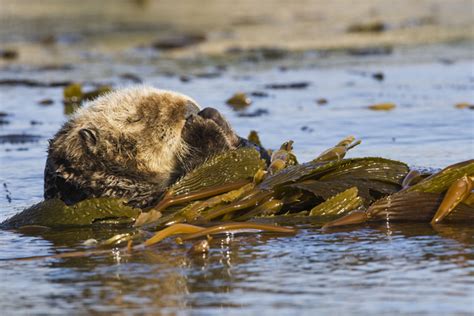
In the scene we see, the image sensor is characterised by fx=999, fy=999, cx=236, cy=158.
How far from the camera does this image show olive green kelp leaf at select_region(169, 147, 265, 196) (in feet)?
14.9

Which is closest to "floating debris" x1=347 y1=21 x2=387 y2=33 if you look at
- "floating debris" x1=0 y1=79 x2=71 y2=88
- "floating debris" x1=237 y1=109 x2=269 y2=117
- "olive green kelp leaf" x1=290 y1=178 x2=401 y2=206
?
"floating debris" x1=0 y1=79 x2=71 y2=88

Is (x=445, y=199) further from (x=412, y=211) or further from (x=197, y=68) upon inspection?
(x=197, y=68)

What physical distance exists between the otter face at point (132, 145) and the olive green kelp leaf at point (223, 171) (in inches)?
4.9

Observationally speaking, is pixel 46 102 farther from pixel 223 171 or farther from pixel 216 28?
pixel 216 28

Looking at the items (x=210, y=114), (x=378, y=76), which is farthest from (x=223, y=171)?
(x=378, y=76)

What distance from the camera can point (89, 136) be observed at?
464cm

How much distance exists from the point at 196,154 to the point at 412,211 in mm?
1132

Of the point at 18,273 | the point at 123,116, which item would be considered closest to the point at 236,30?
the point at 123,116

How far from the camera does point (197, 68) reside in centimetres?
1207

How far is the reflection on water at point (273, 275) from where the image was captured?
3074mm

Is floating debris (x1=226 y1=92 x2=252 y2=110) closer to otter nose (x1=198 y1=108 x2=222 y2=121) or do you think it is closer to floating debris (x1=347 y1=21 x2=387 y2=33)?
otter nose (x1=198 y1=108 x2=222 y2=121)

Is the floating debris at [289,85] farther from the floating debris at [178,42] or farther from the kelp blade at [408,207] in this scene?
the kelp blade at [408,207]

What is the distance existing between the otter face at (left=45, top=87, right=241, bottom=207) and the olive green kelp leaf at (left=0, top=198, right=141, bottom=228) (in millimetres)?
110

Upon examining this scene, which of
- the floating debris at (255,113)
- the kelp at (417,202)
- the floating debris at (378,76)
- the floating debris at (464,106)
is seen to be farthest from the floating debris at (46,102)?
the kelp at (417,202)
